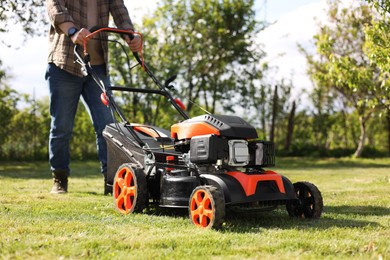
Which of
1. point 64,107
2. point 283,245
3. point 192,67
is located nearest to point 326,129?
point 192,67

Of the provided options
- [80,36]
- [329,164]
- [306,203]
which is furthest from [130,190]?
[329,164]

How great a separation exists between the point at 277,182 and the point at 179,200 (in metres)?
0.65

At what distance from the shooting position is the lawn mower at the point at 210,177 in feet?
11.2

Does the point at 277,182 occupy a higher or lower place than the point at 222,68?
lower

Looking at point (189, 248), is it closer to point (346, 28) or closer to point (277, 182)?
point (277, 182)

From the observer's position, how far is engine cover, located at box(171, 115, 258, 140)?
11.4 feet

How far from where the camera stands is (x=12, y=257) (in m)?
2.53

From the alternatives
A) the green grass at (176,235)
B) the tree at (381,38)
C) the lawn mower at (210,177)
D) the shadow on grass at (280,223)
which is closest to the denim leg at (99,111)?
the green grass at (176,235)

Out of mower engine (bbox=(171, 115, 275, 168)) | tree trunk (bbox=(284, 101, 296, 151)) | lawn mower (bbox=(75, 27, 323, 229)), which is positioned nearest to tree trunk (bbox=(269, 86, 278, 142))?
tree trunk (bbox=(284, 101, 296, 151))

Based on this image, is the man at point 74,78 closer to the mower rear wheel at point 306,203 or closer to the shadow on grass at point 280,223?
the shadow on grass at point 280,223

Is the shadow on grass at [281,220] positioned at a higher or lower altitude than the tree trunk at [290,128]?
lower

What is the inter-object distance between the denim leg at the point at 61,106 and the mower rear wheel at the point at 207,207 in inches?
88.2

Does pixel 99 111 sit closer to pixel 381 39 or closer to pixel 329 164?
pixel 381 39

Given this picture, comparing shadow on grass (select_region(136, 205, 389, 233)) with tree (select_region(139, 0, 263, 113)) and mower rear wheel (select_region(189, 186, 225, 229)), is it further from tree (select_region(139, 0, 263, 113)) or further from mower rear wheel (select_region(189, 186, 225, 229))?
tree (select_region(139, 0, 263, 113))
